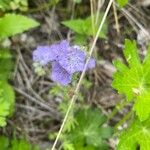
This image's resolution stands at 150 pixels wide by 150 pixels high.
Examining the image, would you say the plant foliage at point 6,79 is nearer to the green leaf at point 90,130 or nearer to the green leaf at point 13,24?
the green leaf at point 13,24

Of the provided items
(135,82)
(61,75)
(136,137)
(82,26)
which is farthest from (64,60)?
(82,26)

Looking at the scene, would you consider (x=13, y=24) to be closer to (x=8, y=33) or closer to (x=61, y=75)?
(x=8, y=33)

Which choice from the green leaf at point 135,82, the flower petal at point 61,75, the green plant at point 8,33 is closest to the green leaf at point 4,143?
the green plant at point 8,33

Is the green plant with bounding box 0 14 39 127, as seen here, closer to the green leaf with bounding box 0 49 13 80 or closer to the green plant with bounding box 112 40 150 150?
the green leaf with bounding box 0 49 13 80

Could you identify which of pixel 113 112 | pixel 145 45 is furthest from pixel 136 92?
pixel 145 45

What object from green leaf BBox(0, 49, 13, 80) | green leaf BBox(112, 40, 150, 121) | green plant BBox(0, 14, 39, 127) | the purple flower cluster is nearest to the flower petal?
the purple flower cluster

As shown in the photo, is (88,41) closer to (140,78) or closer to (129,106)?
(129,106)
